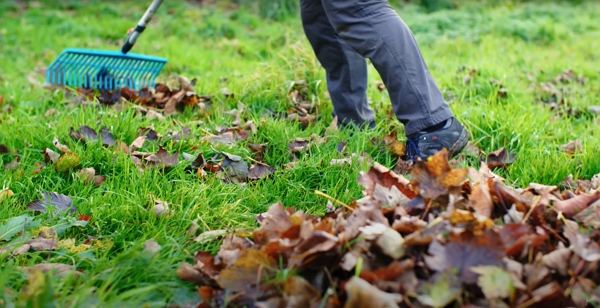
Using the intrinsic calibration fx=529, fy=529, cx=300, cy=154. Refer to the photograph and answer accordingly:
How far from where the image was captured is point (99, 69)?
350cm

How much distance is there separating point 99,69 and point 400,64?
2.18 m

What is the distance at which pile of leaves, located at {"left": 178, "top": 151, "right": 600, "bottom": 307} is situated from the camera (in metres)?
1.14

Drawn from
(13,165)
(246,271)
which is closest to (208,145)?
(13,165)

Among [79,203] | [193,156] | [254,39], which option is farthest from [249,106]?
[254,39]

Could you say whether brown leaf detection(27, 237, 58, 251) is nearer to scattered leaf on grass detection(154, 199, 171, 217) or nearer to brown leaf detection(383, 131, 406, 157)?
scattered leaf on grass detection(154, 199, 171, 217)

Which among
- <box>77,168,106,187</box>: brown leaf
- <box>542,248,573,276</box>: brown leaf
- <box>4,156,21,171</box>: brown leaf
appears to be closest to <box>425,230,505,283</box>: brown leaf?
<box>542,248,573,276</box>: brown leaf

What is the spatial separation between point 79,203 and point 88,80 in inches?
75.9

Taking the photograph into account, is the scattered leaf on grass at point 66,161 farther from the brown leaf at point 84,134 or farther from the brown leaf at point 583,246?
the brown leaf at point 583,246

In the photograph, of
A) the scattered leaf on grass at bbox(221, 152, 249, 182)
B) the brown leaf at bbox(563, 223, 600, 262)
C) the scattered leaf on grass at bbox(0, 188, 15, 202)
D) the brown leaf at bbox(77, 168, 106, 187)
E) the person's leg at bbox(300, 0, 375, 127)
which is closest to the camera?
the brown leaf at bbox(563, 223, 600, 262)

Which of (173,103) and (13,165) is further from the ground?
(13,165)

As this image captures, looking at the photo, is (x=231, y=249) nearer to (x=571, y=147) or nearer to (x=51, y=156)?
(x=51, y=156)

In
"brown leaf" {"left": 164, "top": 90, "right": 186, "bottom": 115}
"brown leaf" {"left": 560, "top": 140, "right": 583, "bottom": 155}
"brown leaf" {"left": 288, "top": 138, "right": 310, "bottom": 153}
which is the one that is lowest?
"brown leaf" {"left": 164, "top": 90, "right": 186, "bottom": 115}

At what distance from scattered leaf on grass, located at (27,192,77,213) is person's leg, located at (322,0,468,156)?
130 cm

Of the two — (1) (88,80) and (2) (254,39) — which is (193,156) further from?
(2) (254,39)
